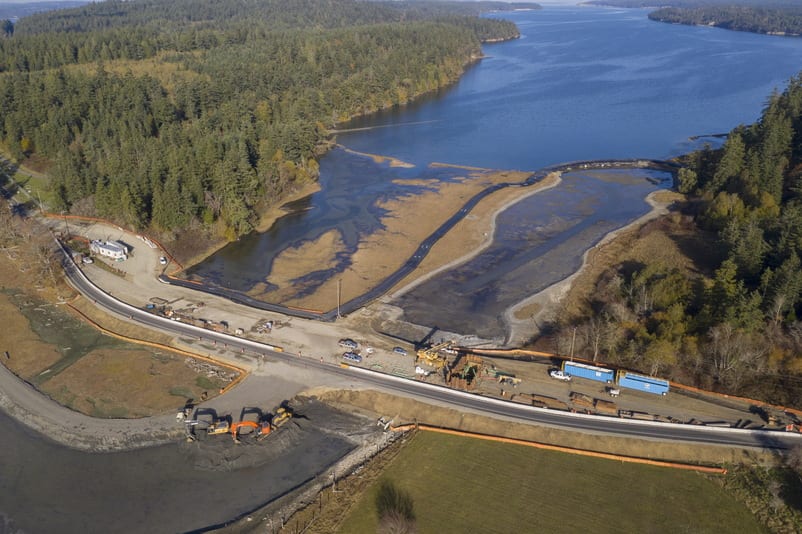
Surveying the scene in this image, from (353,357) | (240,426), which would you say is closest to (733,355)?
(353,357)

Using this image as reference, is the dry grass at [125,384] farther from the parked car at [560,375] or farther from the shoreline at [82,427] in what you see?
the parked car at [560,375]

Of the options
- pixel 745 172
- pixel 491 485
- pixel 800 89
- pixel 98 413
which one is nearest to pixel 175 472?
pixel 98 413

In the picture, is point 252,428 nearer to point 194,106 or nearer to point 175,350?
point 175,350

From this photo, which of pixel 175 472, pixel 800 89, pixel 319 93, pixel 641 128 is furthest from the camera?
pixel 319 93

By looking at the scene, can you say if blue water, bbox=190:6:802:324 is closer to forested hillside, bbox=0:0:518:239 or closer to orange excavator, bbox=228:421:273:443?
forested hillside, bbox=0:0:518:239

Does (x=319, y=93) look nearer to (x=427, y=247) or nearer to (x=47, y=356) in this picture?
(x=427, y=247)

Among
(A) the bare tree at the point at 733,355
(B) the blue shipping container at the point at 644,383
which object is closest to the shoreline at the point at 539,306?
(B) the blue shipping container at the point at 644,383
